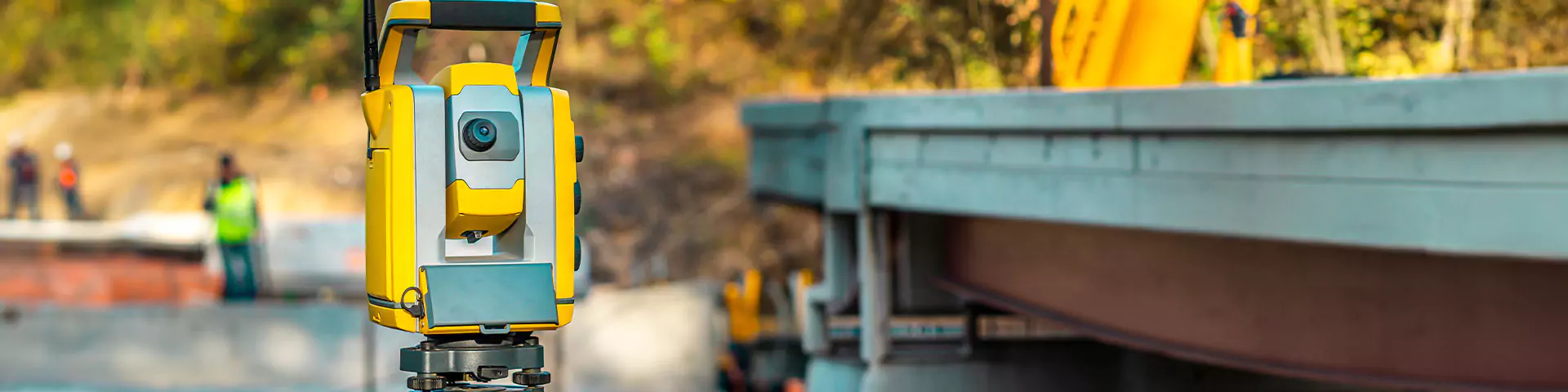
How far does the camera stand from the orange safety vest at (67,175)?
3988cm

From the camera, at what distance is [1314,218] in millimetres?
8375

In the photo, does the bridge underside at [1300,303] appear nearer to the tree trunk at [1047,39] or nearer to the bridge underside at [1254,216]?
the bridge underside at [1254,216]

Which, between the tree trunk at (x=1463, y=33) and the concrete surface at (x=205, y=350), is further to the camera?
the tree trunk at (x=1463, y=33)

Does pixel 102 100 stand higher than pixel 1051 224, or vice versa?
pixel 102 100

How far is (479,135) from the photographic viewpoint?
656 centimetres

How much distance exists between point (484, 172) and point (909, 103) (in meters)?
6.65

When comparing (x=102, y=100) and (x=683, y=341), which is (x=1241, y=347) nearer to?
(x=683, y=341)

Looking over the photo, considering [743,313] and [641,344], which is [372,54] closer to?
[641,344]

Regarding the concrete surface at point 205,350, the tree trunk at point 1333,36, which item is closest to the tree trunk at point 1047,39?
the concrete surface at point 205,350

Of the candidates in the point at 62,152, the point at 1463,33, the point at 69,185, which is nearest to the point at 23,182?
the point at 69,185

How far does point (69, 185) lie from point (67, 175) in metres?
0.40

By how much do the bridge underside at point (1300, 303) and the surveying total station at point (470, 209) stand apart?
4114 millimetres

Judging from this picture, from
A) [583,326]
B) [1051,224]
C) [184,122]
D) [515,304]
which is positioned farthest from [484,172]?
[184,122]

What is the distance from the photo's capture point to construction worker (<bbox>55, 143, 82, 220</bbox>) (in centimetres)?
4000
